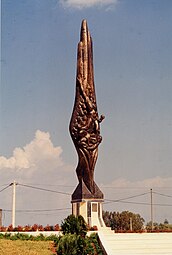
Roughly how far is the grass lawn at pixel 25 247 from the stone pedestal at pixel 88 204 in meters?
5.51

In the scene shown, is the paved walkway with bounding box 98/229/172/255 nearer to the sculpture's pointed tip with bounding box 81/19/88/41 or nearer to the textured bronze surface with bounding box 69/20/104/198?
the textured bronze surface with bounding box 69/20/104/198

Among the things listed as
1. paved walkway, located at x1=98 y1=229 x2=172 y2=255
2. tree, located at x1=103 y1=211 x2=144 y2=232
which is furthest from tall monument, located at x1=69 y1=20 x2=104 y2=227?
tree, located at x1=103 y1=211 x2=144 y2=232

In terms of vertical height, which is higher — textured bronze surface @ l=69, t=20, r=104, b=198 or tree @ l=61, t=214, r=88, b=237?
textured bronze surface @ l=69, t=20, r=104, b=198

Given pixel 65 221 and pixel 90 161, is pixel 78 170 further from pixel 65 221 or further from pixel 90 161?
pixel 65 221

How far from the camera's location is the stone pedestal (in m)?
23.2

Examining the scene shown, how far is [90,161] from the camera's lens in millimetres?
23734

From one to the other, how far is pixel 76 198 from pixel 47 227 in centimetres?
347

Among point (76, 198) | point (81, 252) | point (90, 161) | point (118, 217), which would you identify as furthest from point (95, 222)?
point (118, 217)

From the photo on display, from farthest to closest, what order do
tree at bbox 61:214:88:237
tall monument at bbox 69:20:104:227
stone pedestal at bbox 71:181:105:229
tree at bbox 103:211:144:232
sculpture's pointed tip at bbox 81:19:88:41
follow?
tree at bbox 103:211:144:232 < sculpture's pointed tip at bbox 81:19:88:41 < tall monument at bbox 69:20:104:227 < stone pedestal at bbox 71:181:105:229 < tree at bbox 61:214:88:237

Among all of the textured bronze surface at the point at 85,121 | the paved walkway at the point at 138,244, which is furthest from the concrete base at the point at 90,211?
the paved walkway at the point at 138,244

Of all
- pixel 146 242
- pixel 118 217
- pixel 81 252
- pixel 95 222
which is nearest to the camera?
pixel 81 252

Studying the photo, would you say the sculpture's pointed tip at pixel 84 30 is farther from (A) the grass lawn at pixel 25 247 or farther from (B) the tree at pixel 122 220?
(B) the tree at pixel 122 220

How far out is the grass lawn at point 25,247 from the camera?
49.6ft

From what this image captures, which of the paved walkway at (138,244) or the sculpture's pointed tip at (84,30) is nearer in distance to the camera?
the paved walkway at (138,244)
